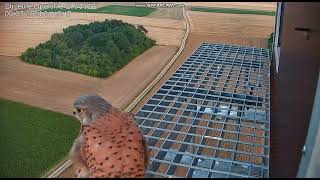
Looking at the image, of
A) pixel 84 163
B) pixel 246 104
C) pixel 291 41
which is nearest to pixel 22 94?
pixel 246 104

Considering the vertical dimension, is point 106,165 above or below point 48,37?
above

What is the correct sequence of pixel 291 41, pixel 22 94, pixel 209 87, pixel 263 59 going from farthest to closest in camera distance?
1. pixel 22 94
2. pixel 263 59
3. pixel 209 87
4. pixel 291 41

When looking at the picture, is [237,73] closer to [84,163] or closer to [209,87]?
[209,87]

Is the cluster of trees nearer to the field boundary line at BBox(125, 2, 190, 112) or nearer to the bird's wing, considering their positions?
the field boundary line at BBox(125, 2, 190, 112)

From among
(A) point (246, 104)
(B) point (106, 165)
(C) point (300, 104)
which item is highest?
(B) point (106, 165)

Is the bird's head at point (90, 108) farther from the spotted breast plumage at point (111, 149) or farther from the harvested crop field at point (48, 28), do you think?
the harvested crop field at point (48, 28)

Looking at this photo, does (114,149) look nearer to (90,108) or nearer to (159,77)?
(90,108)

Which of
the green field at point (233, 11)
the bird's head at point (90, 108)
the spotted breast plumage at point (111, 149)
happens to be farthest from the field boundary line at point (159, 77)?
the spotted breast plumage at point (111, 149)

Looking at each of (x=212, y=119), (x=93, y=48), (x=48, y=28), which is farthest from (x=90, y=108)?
(x=48, y=28)
